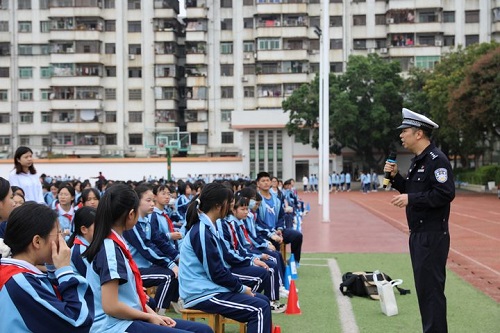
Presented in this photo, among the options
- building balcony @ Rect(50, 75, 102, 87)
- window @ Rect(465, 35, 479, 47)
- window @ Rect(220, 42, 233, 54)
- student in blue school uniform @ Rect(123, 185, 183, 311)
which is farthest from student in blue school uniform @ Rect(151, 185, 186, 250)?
window @ Rect(465, 35, 479, 47)

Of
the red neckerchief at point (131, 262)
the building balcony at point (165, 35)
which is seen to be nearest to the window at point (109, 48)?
the building balcony at point (165, 35)

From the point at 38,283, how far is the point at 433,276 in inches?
118

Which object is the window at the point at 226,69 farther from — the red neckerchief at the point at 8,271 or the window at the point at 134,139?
the red neckerchief at the point at 8,271

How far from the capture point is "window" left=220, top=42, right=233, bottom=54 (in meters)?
48.3

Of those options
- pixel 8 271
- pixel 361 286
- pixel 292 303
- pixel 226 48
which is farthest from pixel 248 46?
pixel 8 271

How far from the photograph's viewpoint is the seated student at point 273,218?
9070mm

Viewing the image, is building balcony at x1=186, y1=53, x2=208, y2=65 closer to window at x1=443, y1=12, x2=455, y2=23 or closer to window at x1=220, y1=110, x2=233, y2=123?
window at x1=220, y1=110, x2=233, y2=123

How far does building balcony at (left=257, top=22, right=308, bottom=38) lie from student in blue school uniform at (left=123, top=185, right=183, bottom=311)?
41917mm

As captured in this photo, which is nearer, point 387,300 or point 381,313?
point 387,300

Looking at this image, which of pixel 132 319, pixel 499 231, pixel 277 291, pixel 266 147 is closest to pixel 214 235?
pixel 132 319

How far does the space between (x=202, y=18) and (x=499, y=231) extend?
120ft

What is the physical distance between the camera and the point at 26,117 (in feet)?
158

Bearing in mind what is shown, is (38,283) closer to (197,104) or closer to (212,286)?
(212,286)

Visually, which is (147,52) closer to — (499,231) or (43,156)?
(43,156)
